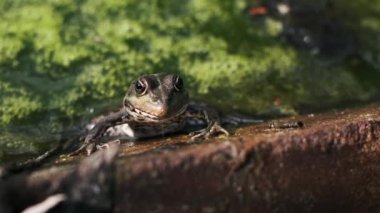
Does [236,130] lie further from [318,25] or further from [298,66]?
[318,25]

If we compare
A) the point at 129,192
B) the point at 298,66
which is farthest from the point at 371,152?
the point at 298,66

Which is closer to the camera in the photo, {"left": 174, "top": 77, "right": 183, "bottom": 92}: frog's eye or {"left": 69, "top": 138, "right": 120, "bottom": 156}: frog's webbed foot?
{"left": 69, "top": 138, "right": 120, "bottom": 156}: frog's webbed foot

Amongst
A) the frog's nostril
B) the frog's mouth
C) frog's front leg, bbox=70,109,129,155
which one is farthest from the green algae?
the frog's nostril

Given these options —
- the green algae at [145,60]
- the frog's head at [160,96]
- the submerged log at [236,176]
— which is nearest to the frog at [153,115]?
the frog's head at [160,96]

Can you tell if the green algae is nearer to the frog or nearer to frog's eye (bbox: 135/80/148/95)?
the frog

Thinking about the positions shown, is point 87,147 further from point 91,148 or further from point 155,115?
point 155,115

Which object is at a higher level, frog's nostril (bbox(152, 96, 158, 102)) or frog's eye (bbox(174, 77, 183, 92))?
frog's eye (bbox(174, 77, 183, 92))

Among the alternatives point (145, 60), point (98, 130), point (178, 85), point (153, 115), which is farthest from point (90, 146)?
point (145, 60)
